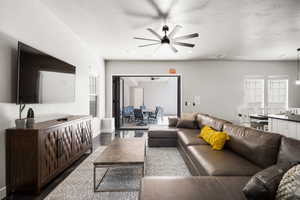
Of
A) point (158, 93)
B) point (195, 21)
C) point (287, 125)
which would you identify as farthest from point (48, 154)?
point (158, 93)

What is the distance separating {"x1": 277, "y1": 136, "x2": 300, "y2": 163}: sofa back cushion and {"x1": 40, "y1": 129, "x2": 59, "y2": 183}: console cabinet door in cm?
282

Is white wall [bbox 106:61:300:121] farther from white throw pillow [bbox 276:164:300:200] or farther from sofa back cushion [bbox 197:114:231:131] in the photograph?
white throw pillow [bbox 276:164:300:200]

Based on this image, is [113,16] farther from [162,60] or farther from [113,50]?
[162,60]

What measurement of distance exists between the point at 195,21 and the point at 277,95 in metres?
5.76

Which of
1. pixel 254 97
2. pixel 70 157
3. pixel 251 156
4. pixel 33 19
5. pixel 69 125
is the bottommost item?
pixel 70 157

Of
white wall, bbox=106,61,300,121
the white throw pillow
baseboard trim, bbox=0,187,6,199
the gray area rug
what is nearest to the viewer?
the white throw pillow

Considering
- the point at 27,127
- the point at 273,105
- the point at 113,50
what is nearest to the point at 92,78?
the point at 113,50

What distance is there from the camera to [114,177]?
268cm

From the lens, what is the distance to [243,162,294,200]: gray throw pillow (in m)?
1.24

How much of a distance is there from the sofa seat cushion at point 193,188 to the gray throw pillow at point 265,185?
0.11m

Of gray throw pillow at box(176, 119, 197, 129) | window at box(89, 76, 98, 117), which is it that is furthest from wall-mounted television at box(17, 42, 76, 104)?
gray throw pillow at box(176, 119, 197, 129)

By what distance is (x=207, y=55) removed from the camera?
20.4ft

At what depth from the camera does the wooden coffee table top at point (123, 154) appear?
90.5 inches

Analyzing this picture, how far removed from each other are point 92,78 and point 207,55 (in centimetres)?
421
